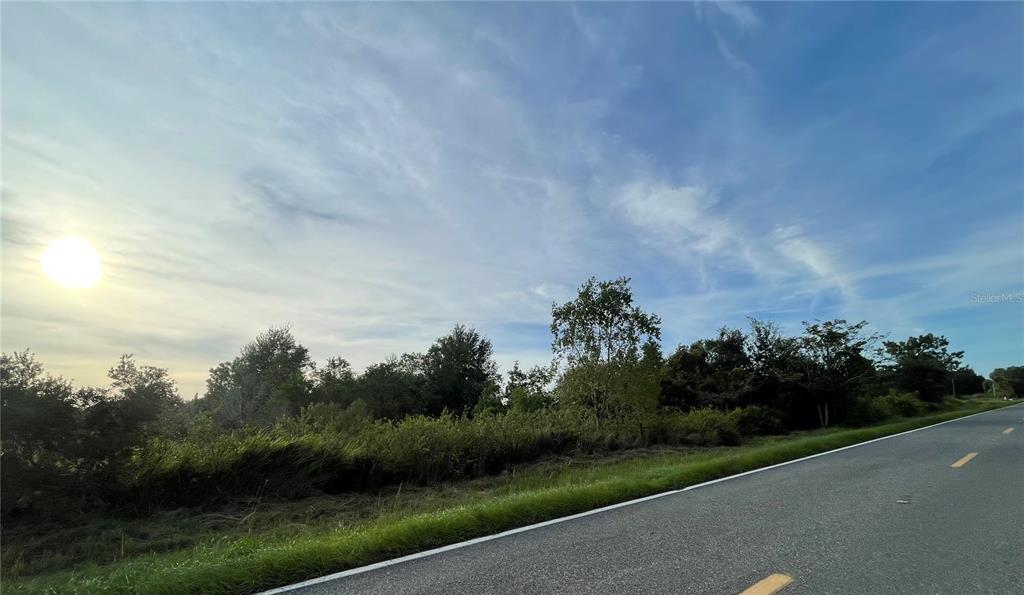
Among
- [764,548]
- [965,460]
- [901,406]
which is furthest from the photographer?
[901,406]

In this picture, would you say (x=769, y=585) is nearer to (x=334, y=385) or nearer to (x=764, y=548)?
(x=764, y=548)

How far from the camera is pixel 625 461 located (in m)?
15.5

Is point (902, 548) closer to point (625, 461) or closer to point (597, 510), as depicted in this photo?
point (597, 510)

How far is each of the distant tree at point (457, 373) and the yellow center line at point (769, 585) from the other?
37.6 meters

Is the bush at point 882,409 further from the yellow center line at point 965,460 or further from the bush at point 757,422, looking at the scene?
the yellow center line at point 965,460

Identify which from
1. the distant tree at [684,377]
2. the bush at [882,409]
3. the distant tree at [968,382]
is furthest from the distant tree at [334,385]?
the distant tree at [968,382]

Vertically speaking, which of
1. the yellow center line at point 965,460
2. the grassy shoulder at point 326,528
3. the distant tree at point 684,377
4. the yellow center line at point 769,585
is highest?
the distant tree at point 684,377

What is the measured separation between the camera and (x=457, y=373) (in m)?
44.9

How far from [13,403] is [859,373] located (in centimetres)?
3785

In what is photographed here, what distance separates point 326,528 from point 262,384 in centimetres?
2812

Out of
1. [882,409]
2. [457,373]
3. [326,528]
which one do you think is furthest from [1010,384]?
[326,528]

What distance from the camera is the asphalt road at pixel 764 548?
4.23 meters

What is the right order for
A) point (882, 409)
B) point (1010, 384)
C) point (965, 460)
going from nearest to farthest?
point (965, 460) → point (882, 409) → point (1010, 384)

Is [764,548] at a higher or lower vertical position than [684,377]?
lower
